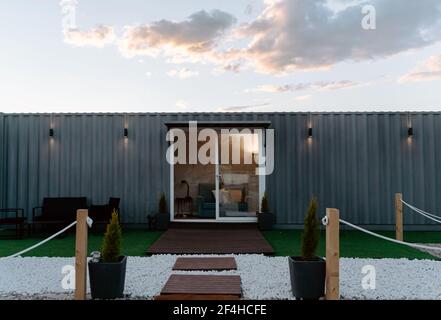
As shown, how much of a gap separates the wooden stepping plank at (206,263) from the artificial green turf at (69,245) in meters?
1.09

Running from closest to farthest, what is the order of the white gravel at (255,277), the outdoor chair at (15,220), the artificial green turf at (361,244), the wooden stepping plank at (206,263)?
the white gravel at (255,277) → the wooden stepping plank at (206,263) → the artificial green turf at (361,244) → the outdoor chair at (15,220)

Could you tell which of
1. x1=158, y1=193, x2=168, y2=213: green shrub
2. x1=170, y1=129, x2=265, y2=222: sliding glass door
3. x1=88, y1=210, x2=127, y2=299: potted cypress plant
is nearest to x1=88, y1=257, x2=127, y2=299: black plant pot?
x1=88, y1=210, x2=127, y2=299: potted cypress plant

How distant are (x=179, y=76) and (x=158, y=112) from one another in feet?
3.55

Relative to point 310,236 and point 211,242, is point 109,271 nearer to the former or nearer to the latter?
point 310,236

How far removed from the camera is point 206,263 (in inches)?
224

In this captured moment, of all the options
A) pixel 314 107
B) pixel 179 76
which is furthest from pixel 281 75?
pixel 179 76

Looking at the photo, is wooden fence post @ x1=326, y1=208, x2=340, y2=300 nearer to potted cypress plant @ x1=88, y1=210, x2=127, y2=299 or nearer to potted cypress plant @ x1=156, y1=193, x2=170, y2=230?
potted cypress plant @ x1=88, y1=210, x2=127, y2=299

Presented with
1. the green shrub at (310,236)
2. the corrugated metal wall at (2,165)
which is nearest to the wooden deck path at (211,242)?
the green shrub at (310,236)

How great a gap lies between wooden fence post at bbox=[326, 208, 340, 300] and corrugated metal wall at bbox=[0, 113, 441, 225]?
561cm

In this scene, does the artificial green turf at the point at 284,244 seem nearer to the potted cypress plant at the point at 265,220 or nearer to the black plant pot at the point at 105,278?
the potted cypress plant at the point at 265,220

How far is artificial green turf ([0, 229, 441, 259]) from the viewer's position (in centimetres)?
658

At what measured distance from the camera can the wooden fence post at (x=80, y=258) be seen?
3.98m

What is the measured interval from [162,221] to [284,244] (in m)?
3.12
